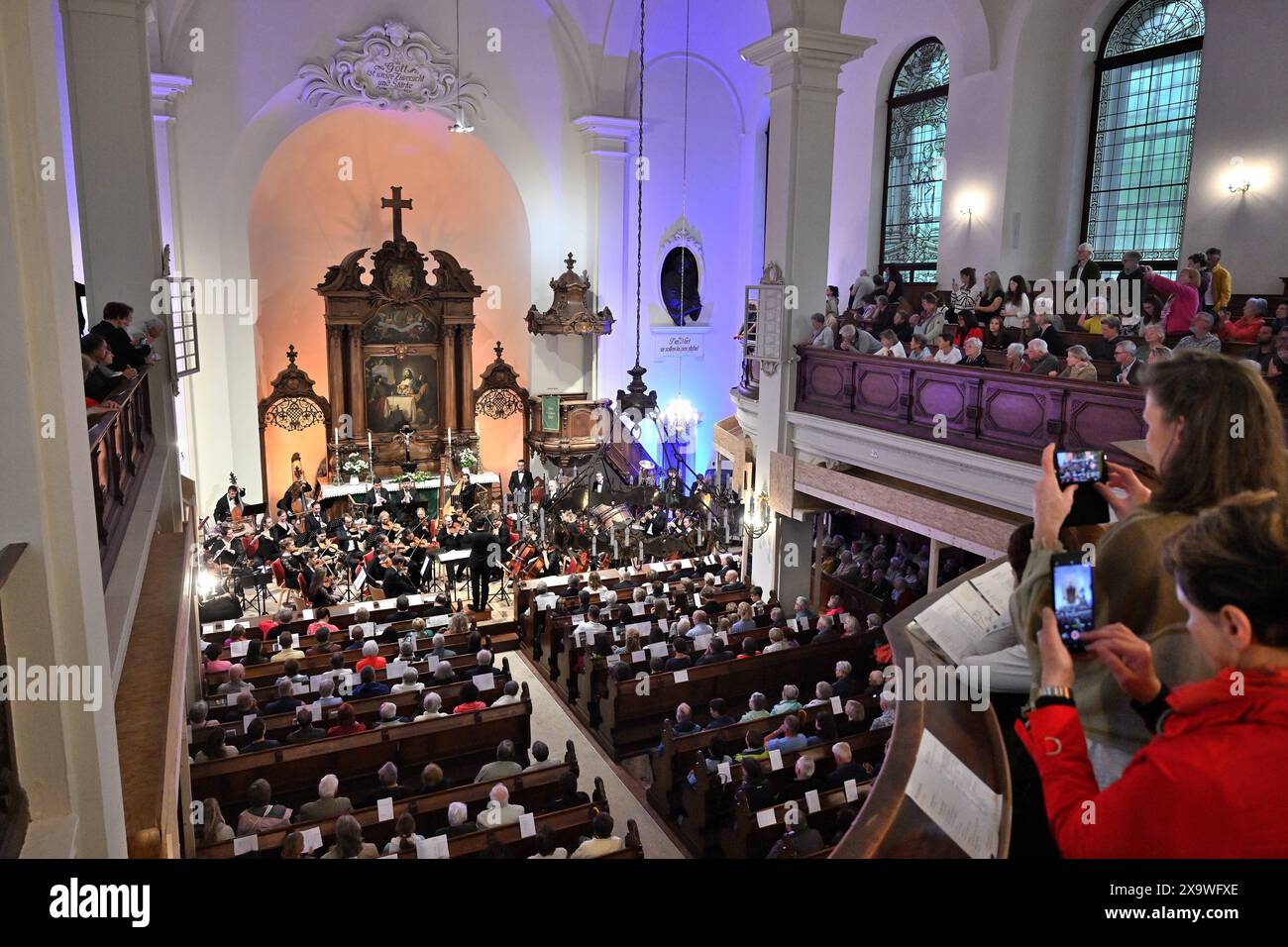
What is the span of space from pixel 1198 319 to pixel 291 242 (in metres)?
15.9

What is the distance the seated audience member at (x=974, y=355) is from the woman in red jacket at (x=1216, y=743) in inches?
339

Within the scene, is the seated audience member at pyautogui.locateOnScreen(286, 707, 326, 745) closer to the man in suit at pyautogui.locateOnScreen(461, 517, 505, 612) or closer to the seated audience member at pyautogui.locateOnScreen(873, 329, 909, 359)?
the man in suit at pyautogui.locateOnScreen(461, 517, 505, 612)

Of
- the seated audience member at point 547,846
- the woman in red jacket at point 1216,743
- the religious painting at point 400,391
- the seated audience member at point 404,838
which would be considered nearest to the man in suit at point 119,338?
the seated audience member at point 404,838

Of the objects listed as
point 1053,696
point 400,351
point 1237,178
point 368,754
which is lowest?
point 368,754

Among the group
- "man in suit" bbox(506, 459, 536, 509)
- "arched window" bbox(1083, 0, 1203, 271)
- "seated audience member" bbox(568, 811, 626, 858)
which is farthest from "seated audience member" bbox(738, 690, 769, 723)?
"arched window" bbox(1083, 0, 1203, 271)

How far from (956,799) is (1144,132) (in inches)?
556

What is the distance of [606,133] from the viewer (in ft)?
62.4

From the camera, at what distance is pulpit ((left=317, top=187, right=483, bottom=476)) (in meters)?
17.7

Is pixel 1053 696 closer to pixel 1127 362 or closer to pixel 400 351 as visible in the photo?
pixel 1127 362

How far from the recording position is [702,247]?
21016 mm

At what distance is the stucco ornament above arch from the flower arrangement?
6512mm

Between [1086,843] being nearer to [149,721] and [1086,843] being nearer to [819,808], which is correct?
[149,721]

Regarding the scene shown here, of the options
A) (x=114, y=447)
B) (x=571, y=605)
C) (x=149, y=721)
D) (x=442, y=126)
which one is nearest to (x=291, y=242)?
(x=442, y=126)

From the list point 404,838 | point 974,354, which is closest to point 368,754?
point 404,838
